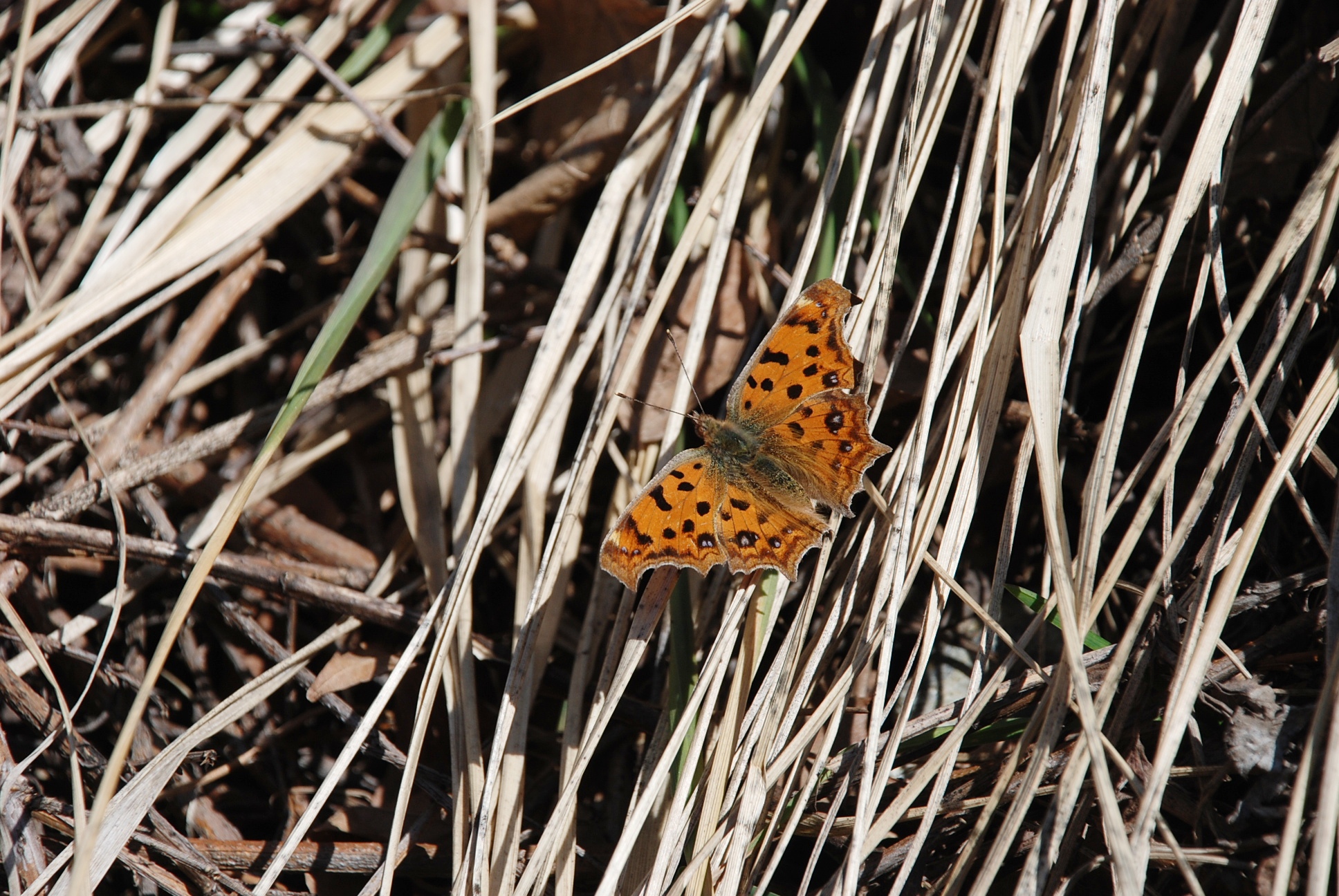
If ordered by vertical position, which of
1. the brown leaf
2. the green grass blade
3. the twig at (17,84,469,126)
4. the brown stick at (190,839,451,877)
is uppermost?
the twig at (17,84,469,126)

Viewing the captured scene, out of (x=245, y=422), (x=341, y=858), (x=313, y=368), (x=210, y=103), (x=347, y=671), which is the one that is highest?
(x=210, y=103)

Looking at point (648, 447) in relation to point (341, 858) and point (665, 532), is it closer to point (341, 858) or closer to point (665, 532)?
point (665, 532)

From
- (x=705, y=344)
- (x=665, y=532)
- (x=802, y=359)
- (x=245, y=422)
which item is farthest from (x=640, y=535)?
(x=245, y=422)

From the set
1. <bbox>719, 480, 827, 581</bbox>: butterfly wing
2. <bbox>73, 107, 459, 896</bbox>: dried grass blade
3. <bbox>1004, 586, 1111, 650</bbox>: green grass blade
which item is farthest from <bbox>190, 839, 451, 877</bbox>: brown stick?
<bbox>1004, 586, 1111, 650</bbox>: green grass blade

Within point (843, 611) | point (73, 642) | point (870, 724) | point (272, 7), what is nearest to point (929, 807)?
point (870, 724)

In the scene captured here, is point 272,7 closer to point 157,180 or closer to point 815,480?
point 157,180

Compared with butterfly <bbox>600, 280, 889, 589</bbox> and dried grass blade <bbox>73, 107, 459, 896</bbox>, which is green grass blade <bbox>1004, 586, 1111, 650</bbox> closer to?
butterfly <bbox>600, 280, 889, 589</bbox>

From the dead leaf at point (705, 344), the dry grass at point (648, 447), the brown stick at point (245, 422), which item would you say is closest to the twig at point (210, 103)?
the dry grass at point (648, 447)

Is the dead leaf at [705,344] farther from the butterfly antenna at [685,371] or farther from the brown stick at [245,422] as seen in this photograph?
the brown stick at [245,422]
